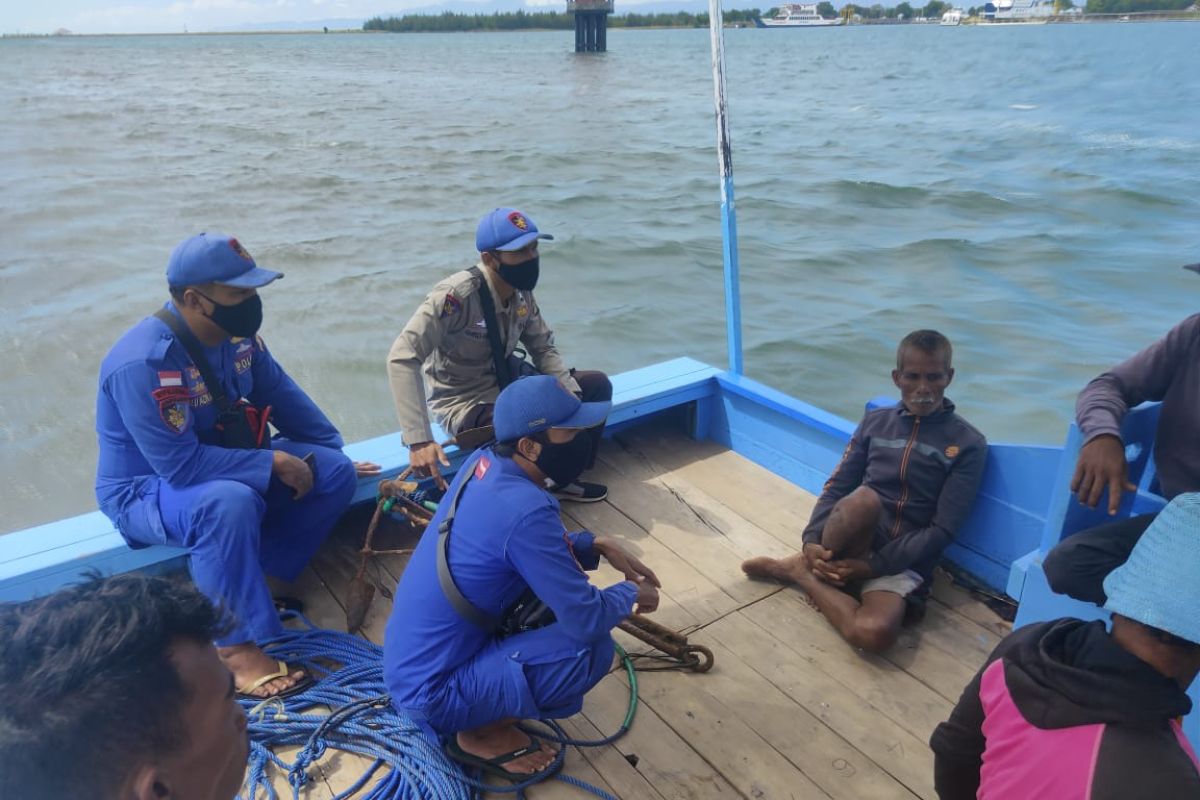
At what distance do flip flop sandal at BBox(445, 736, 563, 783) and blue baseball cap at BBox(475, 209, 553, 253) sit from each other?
1826 millimetres

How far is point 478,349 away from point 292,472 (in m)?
1.01

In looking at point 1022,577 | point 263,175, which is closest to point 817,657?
point 1022,577

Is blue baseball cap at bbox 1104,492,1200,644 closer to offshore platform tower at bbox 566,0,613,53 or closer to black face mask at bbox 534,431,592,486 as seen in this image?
black face mask at bbox 534,431,592,486

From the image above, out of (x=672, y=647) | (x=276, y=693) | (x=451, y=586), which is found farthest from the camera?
(x=672, y=647)

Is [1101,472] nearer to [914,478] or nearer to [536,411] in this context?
[914,478]

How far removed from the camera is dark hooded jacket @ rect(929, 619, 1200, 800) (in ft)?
4.10

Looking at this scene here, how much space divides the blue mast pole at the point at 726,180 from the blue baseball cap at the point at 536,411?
77.9 inches

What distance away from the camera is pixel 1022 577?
95.4 inches

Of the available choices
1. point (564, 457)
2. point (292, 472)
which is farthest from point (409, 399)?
point (564, 457)

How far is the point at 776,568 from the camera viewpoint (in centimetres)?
307

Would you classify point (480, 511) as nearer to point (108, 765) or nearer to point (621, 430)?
point (108, 765)

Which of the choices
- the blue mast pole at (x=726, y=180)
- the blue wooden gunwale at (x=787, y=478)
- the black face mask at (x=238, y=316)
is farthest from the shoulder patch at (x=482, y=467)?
the blue mast pole at (x=726, y=180)

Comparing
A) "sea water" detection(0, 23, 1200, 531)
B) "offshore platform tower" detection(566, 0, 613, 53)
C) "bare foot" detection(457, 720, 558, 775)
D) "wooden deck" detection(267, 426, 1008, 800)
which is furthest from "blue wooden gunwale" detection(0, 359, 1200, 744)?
"offshore platform tower" detection(566, 0, 613, 53)

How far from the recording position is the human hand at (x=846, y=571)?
9.43 feet
